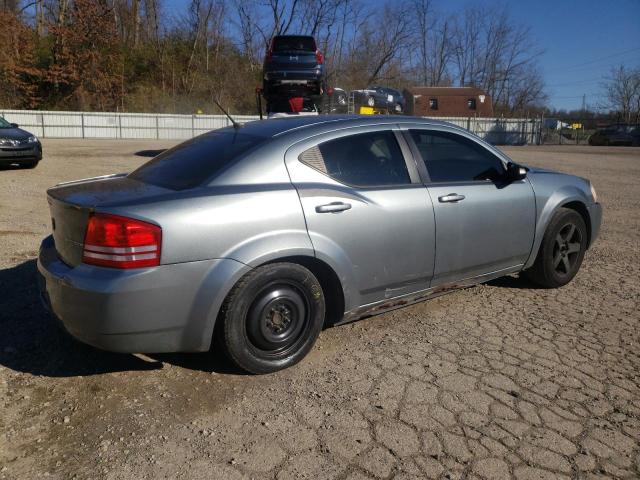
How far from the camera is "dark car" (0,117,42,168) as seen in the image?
41.1 feet

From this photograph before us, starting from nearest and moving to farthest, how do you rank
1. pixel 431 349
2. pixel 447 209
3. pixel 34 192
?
pixel 431 349 → pixel 447 209 → pixel 34 192

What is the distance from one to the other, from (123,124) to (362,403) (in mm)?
31915

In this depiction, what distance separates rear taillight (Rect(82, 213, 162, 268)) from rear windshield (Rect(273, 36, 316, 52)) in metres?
14.6

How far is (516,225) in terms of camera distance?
4.44 m

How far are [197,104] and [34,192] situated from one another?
119 ft

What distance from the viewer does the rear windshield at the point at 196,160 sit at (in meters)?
3.37

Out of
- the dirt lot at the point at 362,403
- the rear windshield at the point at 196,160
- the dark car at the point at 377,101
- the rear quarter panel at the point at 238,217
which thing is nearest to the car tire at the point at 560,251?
the dirt lot at the point at 362,403

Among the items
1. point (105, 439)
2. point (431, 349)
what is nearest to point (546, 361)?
point (431, 349)

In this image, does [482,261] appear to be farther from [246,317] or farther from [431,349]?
[246,317]

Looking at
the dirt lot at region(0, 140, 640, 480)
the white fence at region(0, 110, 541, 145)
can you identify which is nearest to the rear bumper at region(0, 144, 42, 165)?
the dirt lot at region(0, 140, 640, 480)

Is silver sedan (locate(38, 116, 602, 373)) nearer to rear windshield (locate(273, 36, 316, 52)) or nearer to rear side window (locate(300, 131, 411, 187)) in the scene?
rear side window (locate(300, 131, 411, 187))

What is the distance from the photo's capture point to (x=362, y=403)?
3.03 m

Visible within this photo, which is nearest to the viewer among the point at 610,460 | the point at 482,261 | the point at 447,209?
the point at 610,460

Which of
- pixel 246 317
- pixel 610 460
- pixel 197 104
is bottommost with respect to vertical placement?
pixel 610 460
